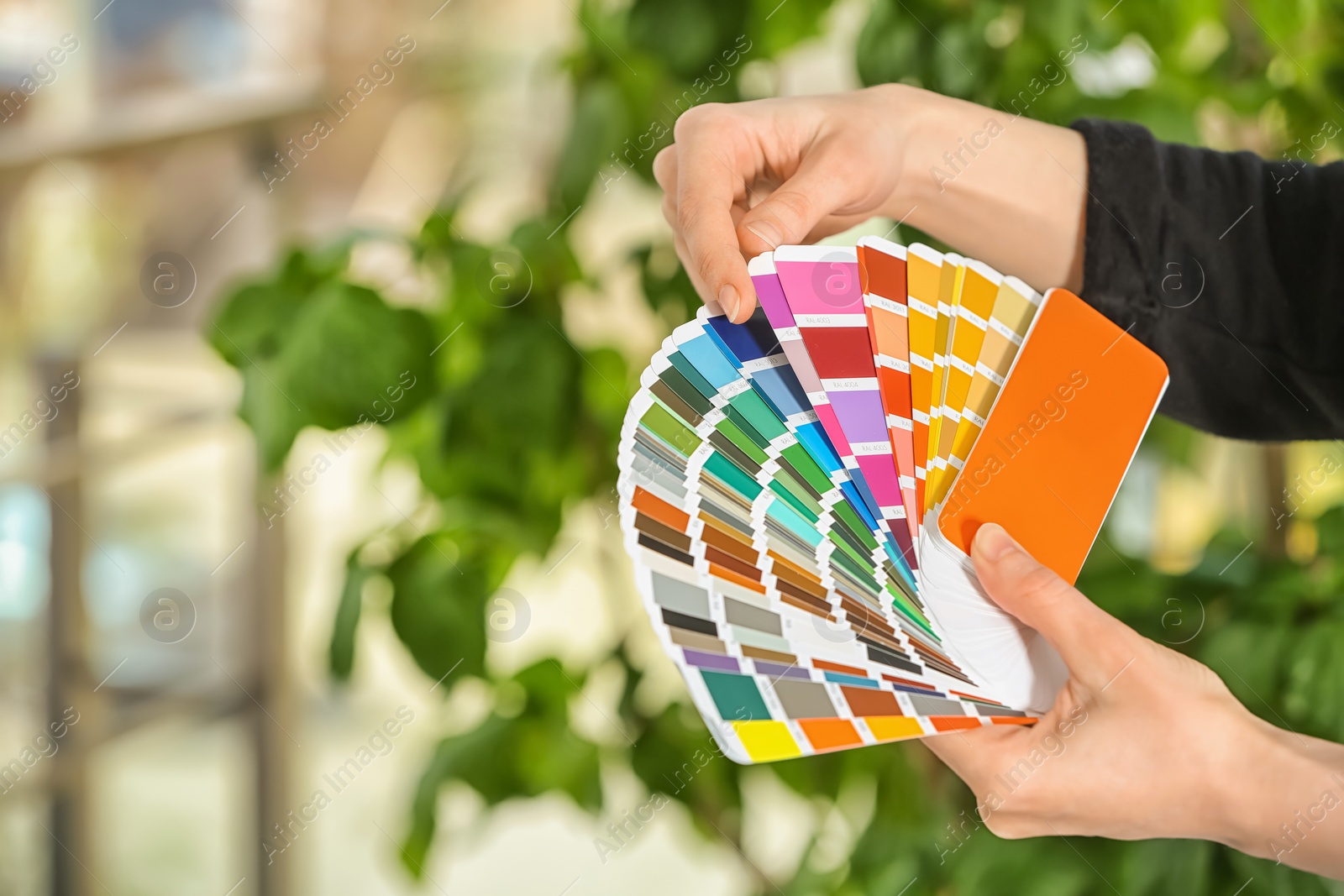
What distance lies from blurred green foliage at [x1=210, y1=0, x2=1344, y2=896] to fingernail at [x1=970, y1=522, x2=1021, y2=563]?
30 cm

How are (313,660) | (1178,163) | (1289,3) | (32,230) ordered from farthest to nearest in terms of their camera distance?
(313,660) → (32,230) → (1289,3) → (1178,163)

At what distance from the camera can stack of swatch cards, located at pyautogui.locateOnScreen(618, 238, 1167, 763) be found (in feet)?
1.50

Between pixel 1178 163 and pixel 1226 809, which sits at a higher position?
pixel 1178 163

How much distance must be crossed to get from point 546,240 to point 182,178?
824mm

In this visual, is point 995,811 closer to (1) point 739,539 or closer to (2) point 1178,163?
(1) point 739,539

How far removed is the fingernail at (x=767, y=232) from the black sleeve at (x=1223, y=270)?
0.21 metres

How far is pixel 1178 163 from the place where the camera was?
23.5 inches

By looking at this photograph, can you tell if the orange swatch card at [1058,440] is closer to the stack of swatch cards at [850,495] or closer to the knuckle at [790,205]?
the stack of swatch cards at [850,495]

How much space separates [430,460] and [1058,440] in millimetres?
570

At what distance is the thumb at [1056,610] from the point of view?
0.46m

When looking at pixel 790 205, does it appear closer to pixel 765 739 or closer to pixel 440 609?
pixel 765 739

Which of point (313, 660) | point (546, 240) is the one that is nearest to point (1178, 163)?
point (546, 240)

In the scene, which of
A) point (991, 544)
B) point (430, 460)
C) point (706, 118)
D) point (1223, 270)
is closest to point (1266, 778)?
point (991, 544)

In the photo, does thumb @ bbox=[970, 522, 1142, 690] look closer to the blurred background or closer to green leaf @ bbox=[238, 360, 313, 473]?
the blurred background
